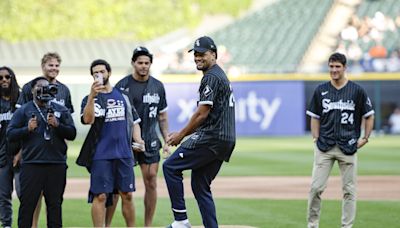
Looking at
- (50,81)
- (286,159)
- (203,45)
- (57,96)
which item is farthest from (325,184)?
(286,159)

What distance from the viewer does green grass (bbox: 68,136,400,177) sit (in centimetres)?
2378

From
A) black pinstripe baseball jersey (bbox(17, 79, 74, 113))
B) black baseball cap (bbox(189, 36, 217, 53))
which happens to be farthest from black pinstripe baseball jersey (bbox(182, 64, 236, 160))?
black pinstripe baseball jersey (bbox(17, 79, 74, 113))

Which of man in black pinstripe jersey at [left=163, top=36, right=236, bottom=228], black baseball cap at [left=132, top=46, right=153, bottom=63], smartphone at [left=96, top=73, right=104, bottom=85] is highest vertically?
black baseball cap at [left=132, top=46, right=153, bottom=63]

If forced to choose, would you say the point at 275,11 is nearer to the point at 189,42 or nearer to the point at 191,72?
the point at 189,42

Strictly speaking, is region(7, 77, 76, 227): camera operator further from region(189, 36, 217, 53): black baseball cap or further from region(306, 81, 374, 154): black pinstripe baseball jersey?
region(306, 81, 374, 154): black pinstripe baseball jersey

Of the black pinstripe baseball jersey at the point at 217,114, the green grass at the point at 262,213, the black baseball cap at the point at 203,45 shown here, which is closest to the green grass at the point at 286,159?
the green grass at the point at 262,213

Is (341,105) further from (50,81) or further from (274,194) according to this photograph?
(274,194)

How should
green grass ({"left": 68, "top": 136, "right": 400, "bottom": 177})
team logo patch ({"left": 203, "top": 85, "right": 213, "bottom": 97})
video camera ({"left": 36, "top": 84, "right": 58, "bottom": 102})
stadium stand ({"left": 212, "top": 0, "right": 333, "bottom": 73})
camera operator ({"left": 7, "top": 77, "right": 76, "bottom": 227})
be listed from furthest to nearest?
stadium stand ({"left": 212, "top": 0, "right": 333, "bottom": 73}), green grass ({"left": 68, "top": 136, "right": 400, "bottom": 177}), camera operator ({"left": 7, "top": 77, "right": 76, "bottom": 227}), video camera ({"left": 36, "top": 84, "right": 58, "bottom": 102}), team logo patch ({"left": 203, "top": 85, "right": 213, "bottom": 97})

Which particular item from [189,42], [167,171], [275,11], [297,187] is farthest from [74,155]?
[275,11]

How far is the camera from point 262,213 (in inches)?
570

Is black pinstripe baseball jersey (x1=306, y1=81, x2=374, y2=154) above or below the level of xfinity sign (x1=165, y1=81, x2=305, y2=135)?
above

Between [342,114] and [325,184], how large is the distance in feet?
2.64

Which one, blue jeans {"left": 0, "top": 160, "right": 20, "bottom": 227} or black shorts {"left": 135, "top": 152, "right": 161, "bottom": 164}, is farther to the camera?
black shorts {"left": 135, "top": 152, "right": 161, "bottom": 164}

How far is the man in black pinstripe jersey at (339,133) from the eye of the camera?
11.7 meters
